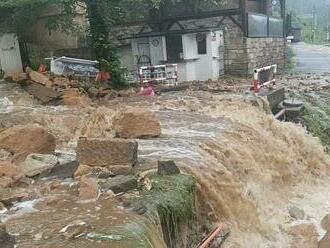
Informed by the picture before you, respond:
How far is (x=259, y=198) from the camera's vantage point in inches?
319

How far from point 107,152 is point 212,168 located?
1686mm

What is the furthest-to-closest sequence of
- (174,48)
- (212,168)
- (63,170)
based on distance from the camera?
1. (174,48)
2. (212,168)
3. (63,170)

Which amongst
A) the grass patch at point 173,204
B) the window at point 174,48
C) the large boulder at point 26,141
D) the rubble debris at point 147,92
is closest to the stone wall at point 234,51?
the window at point 174,48

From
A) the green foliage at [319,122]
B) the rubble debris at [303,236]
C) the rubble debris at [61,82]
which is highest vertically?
the rubble debris at [61,82]

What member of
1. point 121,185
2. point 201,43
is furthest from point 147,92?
point 121,185

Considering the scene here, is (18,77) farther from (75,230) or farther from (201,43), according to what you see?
(75,230)

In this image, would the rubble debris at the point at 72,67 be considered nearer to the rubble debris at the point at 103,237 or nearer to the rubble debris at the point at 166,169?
the rubble debris at the point at 166,169

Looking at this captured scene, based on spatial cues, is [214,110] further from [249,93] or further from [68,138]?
[68,138]

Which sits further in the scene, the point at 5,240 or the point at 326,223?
the point at 326,223

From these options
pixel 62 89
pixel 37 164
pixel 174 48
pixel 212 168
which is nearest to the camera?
pixel 37 164

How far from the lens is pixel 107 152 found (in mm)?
6898

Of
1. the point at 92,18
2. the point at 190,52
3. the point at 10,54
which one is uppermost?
the point at 92,18

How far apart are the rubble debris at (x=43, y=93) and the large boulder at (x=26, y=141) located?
5.32 m

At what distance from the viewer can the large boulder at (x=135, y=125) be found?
29.6 ft
